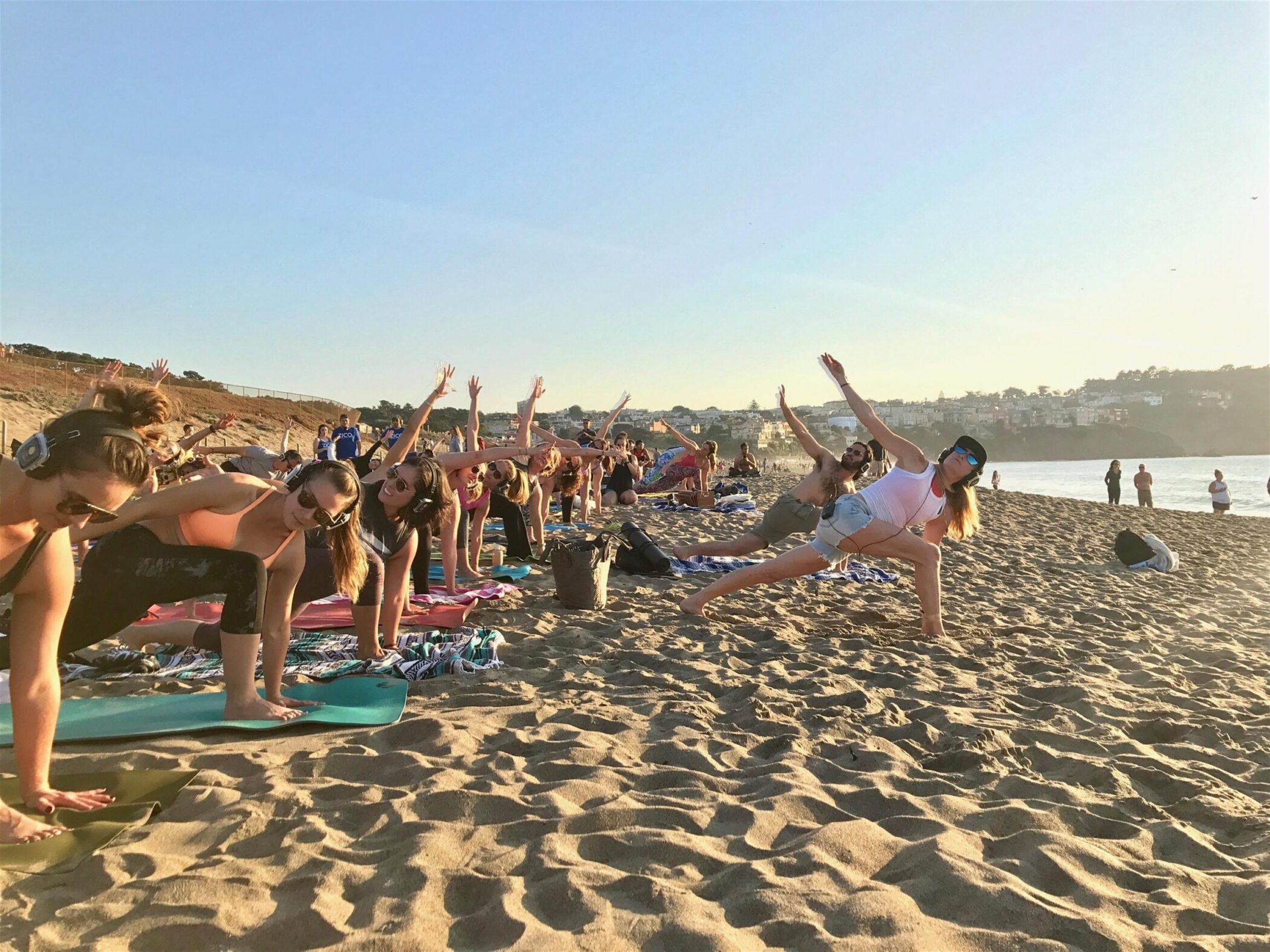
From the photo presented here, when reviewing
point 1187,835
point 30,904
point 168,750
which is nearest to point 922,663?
point 1187,835

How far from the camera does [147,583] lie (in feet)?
11.1

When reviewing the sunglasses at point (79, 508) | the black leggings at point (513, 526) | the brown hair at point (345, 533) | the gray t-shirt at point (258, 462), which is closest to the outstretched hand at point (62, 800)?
the sunglasses at point (79, 508)

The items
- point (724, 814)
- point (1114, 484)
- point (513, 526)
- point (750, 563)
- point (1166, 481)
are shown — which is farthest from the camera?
point (1166, 481)

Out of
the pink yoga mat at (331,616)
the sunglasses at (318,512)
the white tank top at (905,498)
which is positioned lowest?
the pink yoga mat at (331,616)

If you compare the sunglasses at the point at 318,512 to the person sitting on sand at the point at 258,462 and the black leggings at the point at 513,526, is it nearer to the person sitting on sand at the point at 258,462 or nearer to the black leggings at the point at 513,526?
the black leggings at the point at 513,526

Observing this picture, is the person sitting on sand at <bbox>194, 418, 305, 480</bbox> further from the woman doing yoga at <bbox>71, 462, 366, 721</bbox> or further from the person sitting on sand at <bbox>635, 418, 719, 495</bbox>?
the person sitting on sand at <bbox>635, 418, 719, 495</bbox>

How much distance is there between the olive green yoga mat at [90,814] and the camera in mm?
2273

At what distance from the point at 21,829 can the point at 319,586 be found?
2.15 metres

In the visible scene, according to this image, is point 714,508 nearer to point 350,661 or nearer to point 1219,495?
point 350,661

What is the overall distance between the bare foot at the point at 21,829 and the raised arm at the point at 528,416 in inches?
194

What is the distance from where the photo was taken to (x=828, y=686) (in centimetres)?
434


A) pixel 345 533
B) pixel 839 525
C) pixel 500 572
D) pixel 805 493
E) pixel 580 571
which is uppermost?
pixel 345 533

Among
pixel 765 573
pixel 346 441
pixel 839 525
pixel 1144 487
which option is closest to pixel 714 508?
pixel 346 441

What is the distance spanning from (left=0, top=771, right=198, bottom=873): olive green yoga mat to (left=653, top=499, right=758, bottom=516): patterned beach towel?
12.2 metres
